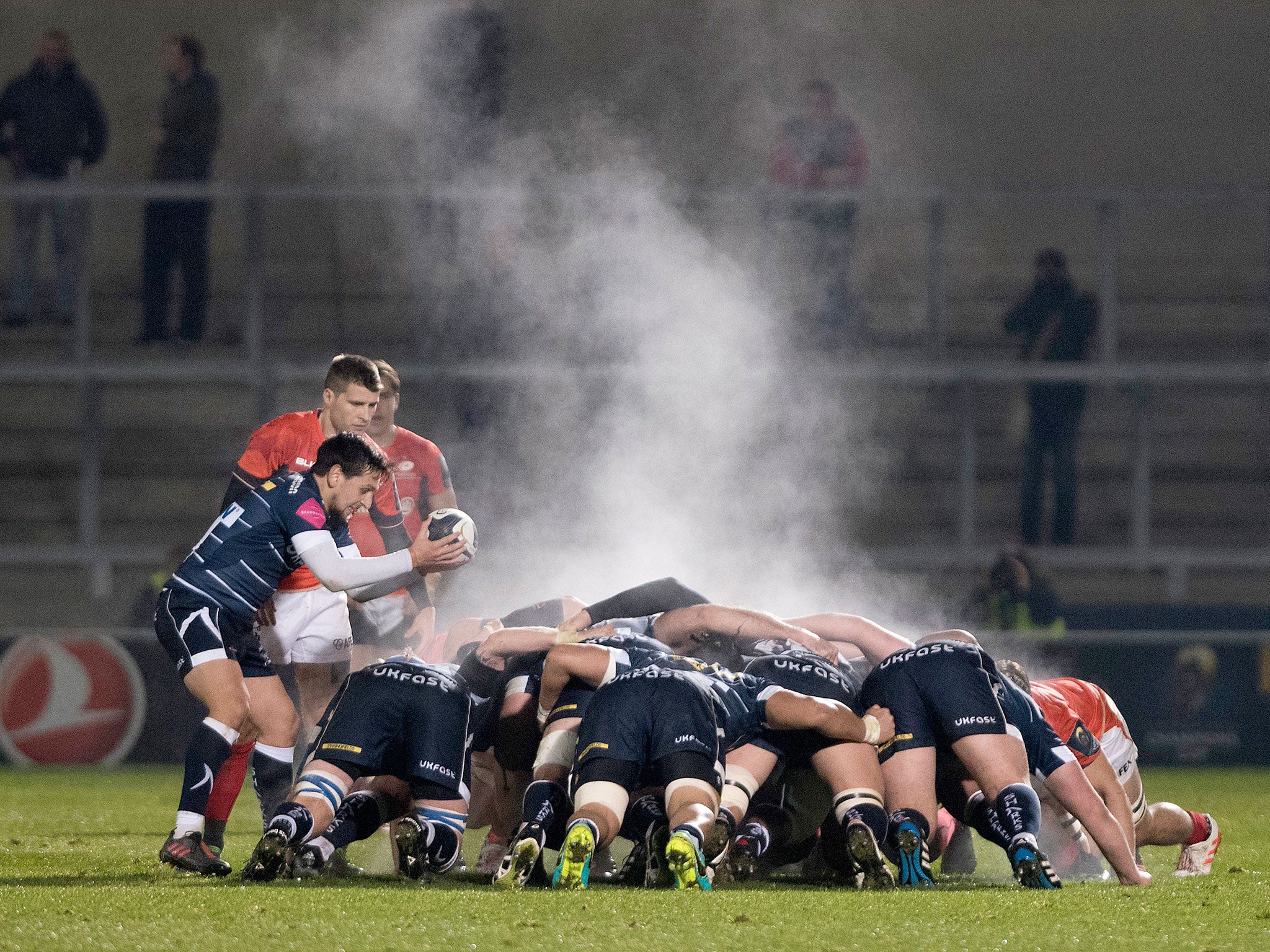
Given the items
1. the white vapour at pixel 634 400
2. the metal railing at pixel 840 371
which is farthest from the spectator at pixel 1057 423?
the white vapour at pixel 634 400

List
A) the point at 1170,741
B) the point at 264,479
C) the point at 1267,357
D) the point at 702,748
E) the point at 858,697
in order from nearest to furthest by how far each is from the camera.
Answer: the point at 702,748
the point at 858,697
the point at 264,479
the point at 1170,741
the point at 1267,357

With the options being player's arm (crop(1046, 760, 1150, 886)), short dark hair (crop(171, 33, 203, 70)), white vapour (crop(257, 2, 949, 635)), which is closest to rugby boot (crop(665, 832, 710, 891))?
player's arm (crop(1046, 760, 1150, 886))

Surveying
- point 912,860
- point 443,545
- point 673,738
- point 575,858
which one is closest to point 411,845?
point 575,858

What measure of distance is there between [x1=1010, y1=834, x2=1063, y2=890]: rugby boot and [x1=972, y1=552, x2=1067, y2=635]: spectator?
16.7 ft

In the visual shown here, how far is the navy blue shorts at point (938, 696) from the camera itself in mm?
4652

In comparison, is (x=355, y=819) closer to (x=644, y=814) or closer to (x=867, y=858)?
(x=644, y=814)

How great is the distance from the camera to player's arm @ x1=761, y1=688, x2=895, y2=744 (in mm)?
4625

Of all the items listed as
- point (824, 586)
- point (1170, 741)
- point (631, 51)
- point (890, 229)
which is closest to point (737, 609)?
point (824, 586)

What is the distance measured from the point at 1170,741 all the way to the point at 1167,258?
5151mm

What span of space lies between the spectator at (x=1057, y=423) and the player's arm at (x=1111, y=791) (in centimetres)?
534

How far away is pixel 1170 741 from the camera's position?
31.1 ft

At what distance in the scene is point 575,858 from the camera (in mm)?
4219

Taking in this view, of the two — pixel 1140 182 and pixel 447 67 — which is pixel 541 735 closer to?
pixel 447 67

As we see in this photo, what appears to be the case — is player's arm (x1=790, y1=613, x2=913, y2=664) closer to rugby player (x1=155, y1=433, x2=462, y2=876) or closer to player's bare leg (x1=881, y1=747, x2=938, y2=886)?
player's bare leg (x1=881, y1=747, x2=938, y2=886)
